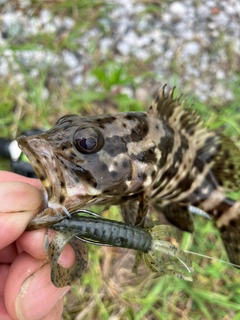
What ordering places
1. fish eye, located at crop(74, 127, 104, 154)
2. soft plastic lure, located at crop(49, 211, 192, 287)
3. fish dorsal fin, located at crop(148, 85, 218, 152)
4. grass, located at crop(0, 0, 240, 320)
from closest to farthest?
1. soft plastic lure, located at crop(49, 211, 192, 287)
2. fish eye, located at crop(74, 127, 104, 154)
3. fish dorsal fin, located at crop(148, 85, 218, 152)
4. grass, located at crop(0, 0, 240, 320)

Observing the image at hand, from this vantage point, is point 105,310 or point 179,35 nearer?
point 105,310

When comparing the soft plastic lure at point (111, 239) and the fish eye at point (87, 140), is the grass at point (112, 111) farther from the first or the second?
the fish eye at point (87, 140)

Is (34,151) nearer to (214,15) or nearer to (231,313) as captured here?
(231,313)

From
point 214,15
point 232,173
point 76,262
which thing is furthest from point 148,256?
point 214,15

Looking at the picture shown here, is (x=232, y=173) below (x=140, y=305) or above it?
above

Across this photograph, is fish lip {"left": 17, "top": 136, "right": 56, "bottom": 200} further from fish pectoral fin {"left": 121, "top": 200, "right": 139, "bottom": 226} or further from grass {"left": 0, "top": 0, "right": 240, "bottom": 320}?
grass {"left": 0, "top": 0, "right": 240, "bottom": 320}

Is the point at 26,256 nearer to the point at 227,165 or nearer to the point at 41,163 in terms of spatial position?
the point at 41,163

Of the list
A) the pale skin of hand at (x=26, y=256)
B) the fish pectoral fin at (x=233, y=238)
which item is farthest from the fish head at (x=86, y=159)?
the fish pectoral fin at (x=233, y=238)

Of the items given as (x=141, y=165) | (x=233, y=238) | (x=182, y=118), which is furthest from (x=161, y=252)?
(x=233, y=238)

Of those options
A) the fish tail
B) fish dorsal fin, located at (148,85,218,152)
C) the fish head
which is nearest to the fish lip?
the fish head
